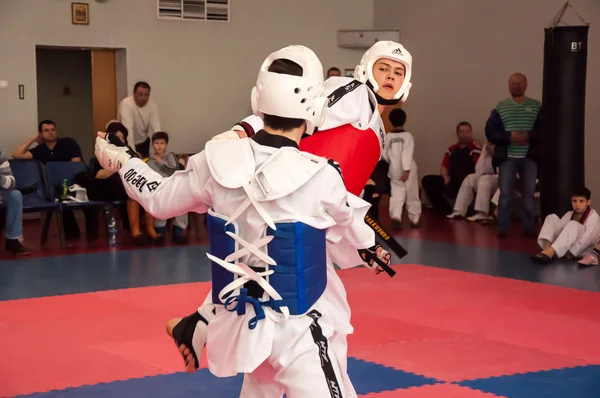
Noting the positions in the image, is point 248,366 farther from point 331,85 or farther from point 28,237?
point 28,237

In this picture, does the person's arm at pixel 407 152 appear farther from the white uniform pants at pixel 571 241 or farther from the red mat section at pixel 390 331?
the red mat section at pixel 390 331

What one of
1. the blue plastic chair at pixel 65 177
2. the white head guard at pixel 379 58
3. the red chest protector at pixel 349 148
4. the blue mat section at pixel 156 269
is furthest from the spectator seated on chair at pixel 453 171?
the red chest protector at pixel 349 148

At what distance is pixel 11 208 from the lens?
10.1 meters

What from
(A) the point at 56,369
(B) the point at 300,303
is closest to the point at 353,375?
(A) the point at 56,369

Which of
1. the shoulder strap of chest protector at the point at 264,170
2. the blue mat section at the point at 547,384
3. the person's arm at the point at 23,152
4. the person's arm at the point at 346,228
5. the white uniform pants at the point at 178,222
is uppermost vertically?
the shoulder strap of chest protector at the point at 264,170

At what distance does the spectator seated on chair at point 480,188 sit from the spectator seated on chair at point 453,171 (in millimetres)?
362

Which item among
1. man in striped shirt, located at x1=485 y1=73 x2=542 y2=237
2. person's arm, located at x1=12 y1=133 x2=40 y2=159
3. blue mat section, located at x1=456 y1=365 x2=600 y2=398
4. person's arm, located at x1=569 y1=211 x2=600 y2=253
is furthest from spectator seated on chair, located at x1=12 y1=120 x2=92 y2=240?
blue mat section, located at x1=456 y1=365 x2=600 y2=398

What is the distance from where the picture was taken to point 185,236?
11.2 m

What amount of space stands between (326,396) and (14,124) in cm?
1174

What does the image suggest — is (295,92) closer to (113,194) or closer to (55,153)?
(113,194)

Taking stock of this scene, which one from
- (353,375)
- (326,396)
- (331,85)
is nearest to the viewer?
(326,396)

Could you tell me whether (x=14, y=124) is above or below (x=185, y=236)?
above

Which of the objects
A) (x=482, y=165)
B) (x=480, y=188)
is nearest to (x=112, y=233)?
(x=480, y=188)

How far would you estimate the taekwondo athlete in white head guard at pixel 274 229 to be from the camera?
307 centimetres
